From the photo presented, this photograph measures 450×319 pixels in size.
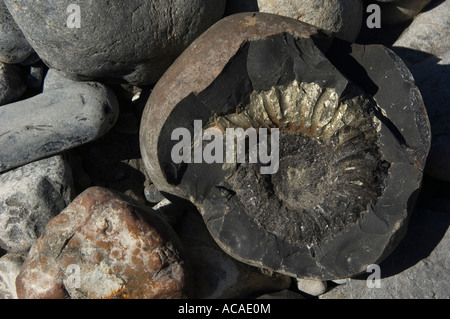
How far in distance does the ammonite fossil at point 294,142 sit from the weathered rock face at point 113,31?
231 mm

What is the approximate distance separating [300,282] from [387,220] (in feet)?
2.14

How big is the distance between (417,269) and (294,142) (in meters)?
0.93

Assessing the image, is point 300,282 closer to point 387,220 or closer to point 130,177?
point 387,220

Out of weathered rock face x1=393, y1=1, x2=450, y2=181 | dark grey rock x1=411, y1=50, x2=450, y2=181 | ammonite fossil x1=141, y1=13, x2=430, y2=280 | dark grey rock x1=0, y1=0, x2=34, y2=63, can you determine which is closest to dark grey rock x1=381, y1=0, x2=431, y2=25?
weathered rock face x1=393, y1=1, x2=450, y2=181

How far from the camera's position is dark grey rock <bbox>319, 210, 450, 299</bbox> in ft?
7.59

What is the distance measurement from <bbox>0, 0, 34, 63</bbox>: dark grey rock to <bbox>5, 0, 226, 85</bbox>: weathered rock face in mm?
265

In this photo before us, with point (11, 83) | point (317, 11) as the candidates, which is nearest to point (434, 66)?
point (317, 11)

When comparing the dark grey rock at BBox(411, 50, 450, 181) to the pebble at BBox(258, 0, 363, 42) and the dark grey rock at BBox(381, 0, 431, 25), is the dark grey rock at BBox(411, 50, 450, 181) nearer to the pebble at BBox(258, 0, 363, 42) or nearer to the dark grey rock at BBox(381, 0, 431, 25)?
the dark grey rock at BBox(381, 0, 431, 25)

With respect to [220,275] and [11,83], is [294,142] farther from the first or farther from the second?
[11,83]

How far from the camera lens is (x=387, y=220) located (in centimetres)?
212

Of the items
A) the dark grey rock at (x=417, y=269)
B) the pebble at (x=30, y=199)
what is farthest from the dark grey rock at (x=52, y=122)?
the dark grey rock at (x=417, y=269)

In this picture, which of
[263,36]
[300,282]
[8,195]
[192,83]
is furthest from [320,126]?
[8,195]

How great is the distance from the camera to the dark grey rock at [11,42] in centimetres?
255

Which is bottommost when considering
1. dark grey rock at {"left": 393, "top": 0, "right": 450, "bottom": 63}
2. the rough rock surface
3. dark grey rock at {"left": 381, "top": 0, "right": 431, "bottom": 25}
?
the rough rock surface
